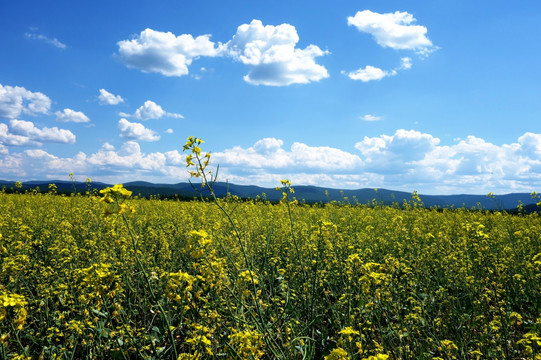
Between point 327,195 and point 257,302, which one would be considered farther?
point 327,195

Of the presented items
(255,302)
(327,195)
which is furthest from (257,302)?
(327,195)

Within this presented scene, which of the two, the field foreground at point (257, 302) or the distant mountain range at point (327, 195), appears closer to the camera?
the field foreground at point (257, 302)

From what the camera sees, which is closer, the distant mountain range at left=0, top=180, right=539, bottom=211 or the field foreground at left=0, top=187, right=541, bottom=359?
the field foreground at left=0, top=187, right=541, bottom=359

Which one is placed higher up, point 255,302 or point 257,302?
point 255,302

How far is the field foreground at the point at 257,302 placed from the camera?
2.22m

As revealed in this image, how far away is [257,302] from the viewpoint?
2365 millimetres

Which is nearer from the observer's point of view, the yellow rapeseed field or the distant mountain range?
the yellow rapeseed field

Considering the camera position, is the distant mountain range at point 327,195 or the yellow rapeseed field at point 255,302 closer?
the yellow rapeseed field at point 255,302

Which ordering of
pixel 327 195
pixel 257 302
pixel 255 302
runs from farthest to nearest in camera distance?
pixel 327 195 → pixel 257 302 → pixel 255 302

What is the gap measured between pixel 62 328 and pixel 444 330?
4.39m

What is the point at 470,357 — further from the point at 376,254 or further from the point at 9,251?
the point at 9,251

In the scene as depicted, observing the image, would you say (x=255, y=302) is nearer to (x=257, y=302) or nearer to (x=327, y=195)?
(x=257, y=302)

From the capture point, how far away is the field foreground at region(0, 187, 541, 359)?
2219 mm

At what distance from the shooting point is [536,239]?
664cm
